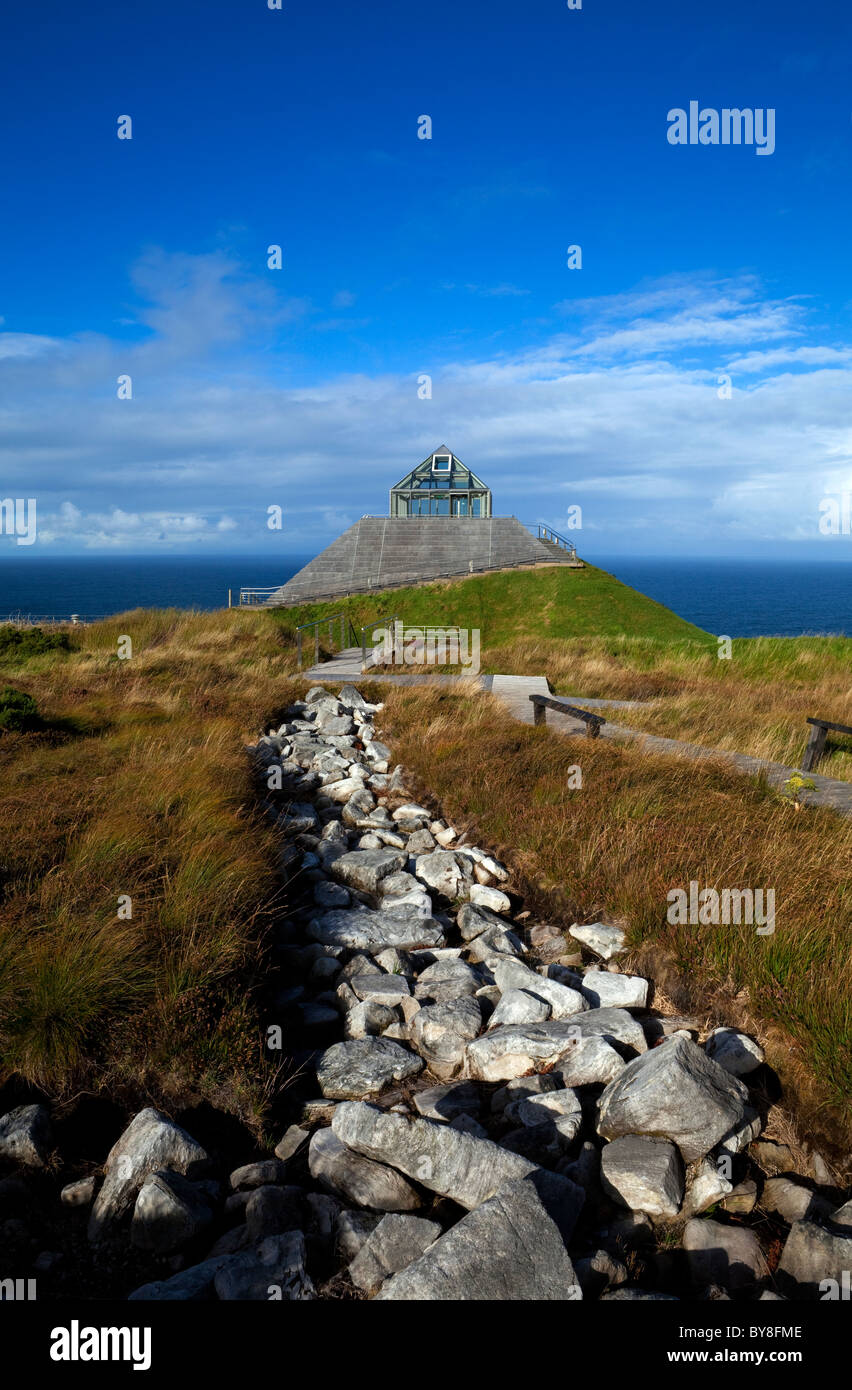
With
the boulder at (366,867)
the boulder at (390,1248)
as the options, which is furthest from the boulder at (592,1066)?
the boulder at (366,867)

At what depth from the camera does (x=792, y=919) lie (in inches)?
214

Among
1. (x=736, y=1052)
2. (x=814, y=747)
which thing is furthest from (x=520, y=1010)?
(x=814, y=747)

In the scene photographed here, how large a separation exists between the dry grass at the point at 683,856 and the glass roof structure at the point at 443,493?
52038 mm

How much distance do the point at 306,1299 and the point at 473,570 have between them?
51.9 meters

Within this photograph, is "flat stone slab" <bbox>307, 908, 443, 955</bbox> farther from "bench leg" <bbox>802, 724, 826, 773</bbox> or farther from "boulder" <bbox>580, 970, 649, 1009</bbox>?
"bench leg" <bbox>802, 724, 826, 773</bbox>

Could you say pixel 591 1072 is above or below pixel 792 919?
below

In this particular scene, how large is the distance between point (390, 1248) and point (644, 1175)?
4.24 ft

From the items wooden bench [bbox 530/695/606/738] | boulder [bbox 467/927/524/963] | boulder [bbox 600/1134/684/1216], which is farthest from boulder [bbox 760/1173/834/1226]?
Answer: wooden bench [bbox 530/695/606/738]

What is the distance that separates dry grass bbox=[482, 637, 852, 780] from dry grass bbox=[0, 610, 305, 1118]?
8290 millimetres

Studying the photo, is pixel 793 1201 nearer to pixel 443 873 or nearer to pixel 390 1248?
pixel 390 1248

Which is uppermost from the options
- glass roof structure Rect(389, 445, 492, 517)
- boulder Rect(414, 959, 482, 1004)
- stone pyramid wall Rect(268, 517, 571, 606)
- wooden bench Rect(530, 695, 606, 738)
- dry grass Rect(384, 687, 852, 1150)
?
glass roof structure Rect(389, 445, 492, 517)

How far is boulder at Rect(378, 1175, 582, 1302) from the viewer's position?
109 inches
